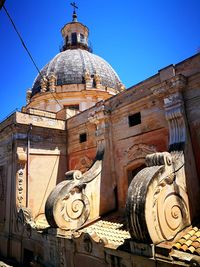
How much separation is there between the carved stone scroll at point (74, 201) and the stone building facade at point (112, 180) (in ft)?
0.13

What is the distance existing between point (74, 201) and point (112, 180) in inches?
89.0

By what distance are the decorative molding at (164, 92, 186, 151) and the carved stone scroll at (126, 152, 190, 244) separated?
2.70ft

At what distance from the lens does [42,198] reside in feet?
42.0

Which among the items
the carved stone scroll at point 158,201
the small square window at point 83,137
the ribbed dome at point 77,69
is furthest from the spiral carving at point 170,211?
the ribbed dome at point 77,69

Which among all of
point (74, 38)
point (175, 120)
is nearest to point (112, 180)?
point (175, 120)

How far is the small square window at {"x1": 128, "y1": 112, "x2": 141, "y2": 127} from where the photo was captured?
1047 cm

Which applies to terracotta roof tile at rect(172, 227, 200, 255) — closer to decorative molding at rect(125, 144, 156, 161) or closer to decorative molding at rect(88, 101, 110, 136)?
decorative molding at rect(125, 144, 156, 161)

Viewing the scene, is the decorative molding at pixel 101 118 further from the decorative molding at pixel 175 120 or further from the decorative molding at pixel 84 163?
the decorative molding at pixel 175 120

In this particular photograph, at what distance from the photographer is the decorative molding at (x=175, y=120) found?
789 centimetres

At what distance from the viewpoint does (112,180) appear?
10.9 metres

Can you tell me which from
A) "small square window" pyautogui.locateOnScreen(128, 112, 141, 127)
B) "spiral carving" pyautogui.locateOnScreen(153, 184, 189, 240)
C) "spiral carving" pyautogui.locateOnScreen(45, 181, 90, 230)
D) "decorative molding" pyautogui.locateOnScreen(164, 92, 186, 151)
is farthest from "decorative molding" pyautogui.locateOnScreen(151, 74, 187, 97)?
"spiral carving" pyautogui.locateOnScreen(45, 181, 90, 230)

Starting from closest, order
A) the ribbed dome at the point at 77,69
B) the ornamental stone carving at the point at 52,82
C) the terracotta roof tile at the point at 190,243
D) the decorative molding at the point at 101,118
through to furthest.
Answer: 1. the terracotta roof tile at the point at 190,243
2. the decorative molding at the point at 101,118
3. the ornamental stone carving at the point at 52,82
4. the ribbed dome at the point at 77,69

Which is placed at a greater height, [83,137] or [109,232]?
[83,137]

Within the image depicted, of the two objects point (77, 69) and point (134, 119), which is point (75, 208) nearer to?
point (134, 119)
